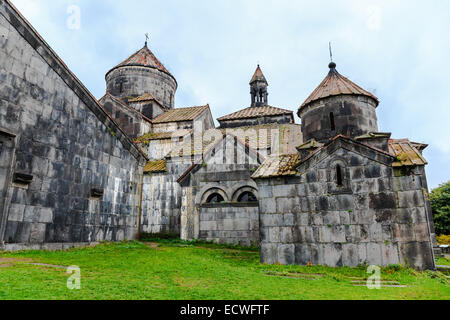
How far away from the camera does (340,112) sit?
9.12 meters

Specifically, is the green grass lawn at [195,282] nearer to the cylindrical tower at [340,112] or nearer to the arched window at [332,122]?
the cylindrical tower at [340,112]

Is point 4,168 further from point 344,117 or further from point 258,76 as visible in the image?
point 258,76

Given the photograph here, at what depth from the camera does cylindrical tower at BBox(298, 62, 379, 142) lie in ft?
29.5

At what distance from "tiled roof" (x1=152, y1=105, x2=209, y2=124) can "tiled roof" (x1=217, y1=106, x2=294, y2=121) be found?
286 centimetres

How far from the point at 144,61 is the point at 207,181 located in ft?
40.5

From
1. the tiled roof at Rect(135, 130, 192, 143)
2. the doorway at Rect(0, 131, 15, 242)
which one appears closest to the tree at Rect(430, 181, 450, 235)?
the tiled roof at Rect(135, 130, 192, 143)

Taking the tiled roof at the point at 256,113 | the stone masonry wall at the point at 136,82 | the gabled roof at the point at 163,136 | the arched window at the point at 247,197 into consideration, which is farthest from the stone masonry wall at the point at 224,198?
the tiled roof at the point at 256,113

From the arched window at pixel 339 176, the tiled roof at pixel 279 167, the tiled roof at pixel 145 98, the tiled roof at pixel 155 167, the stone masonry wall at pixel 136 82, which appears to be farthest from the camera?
the stone masonry wall at pixel 136 82

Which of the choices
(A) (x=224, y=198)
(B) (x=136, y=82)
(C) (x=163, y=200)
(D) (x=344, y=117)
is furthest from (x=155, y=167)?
(D) (x=344, y=117)

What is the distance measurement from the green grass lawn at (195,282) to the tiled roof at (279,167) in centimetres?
235

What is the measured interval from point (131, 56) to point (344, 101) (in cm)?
1748

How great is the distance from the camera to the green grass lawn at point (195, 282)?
12.9ft

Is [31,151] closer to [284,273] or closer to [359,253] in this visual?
[284,273]

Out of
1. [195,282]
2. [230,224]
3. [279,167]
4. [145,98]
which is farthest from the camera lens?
[145,98]
